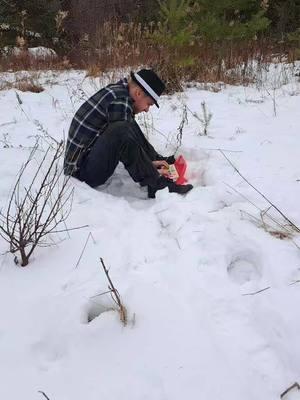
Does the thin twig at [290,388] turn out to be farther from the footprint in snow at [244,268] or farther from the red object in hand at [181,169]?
the red object in hand at [181,169]

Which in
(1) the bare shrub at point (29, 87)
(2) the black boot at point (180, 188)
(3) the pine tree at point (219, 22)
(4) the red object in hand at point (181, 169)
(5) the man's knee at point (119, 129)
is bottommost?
(1) the bare shrub at point (29, 87)

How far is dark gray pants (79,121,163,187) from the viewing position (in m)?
3.04

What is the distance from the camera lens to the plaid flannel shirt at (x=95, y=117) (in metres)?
3.08

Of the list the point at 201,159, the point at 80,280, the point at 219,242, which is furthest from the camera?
the point at 201,159

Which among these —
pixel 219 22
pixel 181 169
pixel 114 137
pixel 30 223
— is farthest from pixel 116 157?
pixel 219 22

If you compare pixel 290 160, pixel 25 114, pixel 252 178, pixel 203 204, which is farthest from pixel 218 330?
pixel 25 114

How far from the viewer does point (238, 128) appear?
391 cm

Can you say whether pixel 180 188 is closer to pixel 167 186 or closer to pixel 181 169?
pixel 167 186

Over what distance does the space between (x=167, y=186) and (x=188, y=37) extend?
284cm

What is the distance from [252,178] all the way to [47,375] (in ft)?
6.15

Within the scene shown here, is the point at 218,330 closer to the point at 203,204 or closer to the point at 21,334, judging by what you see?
the point at 21,334

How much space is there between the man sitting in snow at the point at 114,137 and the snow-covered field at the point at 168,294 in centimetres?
15

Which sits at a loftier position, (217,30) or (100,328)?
(217,30)

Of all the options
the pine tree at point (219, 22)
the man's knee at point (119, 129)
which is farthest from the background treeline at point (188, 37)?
the man's knee at point (119, 129)
